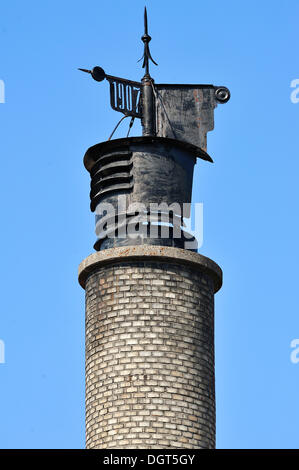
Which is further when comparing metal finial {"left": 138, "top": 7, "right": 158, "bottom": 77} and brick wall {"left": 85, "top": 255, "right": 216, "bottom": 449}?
metal finial {"left": 138, "top": 7, "right": 158, "bottom": 77}

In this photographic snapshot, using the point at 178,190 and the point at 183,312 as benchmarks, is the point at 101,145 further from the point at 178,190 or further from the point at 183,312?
the point at 183,312

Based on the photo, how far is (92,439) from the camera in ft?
126

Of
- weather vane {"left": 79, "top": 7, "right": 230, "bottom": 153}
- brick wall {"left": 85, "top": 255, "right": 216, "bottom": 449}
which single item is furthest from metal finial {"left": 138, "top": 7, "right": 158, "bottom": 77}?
brick wall {"left": 85, "top": 255, "right": 216, "bottom": 449}

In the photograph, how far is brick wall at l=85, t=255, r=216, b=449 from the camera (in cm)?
3772

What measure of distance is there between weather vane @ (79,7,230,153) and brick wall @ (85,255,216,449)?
3.96 meters

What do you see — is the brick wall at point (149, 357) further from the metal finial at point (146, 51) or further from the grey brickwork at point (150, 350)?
the metal finial at point (146, 51)

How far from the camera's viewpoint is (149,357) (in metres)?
38.1

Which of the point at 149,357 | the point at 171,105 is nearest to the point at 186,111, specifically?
the point at 171,105

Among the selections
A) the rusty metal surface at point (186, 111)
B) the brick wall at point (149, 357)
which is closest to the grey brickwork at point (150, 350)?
the brick wall at point (149, 357)

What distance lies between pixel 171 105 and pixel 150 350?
682cm

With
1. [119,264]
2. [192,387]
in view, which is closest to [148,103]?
[119,264]

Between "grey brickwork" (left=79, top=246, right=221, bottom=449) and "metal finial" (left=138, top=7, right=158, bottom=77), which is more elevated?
"metal finial" (left=138, top=7, right=158, bottom=77)

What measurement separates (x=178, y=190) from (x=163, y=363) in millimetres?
4574

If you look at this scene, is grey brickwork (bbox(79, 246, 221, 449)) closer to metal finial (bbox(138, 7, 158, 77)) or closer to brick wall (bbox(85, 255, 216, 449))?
brick wall (bbox(85, 255, 216, 449))
